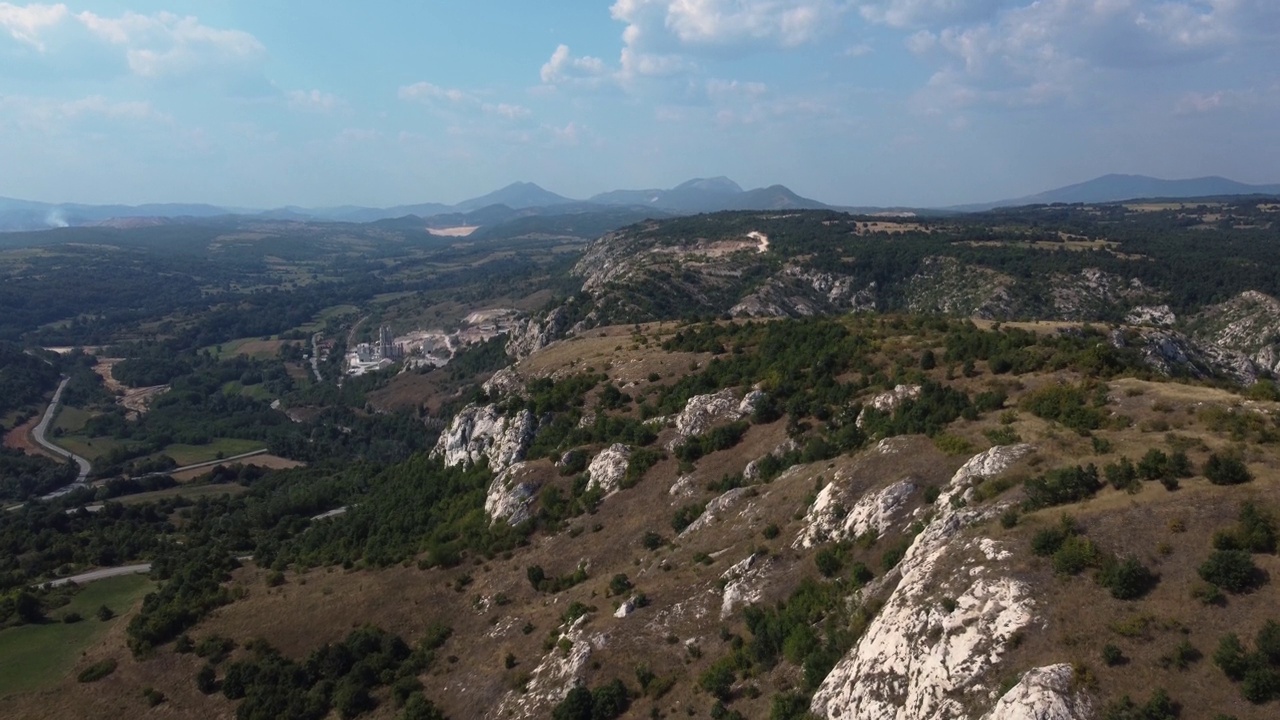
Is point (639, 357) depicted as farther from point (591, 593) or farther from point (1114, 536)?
point (1114, 536)

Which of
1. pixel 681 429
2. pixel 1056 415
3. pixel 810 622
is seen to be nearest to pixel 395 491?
pixel 681 429

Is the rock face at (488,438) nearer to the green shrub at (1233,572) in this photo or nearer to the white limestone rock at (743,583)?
the white limestone rock at (743,583)

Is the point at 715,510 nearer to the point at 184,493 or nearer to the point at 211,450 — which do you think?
the point at 184,493

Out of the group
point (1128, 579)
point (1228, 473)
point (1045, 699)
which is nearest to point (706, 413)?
point (1228, 473)

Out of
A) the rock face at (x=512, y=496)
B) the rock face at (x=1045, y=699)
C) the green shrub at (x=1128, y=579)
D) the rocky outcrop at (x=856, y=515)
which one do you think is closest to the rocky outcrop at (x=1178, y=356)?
the rocky outcrop at (x=856, y=515)

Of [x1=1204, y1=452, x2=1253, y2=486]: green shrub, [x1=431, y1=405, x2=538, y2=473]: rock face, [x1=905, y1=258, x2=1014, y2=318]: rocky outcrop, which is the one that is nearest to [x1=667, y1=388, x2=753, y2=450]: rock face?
[x1=431, y1=405, x2=538, y2=473]: rock face

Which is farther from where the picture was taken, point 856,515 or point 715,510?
point 715,510

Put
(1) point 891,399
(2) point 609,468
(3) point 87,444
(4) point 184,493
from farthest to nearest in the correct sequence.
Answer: (3) point 87,444 → (4) point 184,493 → (2) point 609,468 → (1) point 891,399

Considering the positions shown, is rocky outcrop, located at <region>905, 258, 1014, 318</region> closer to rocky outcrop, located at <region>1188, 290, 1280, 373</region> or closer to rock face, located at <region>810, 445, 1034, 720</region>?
rocky outcrop, located at <region>1188, 290, 1280, 373</region>
